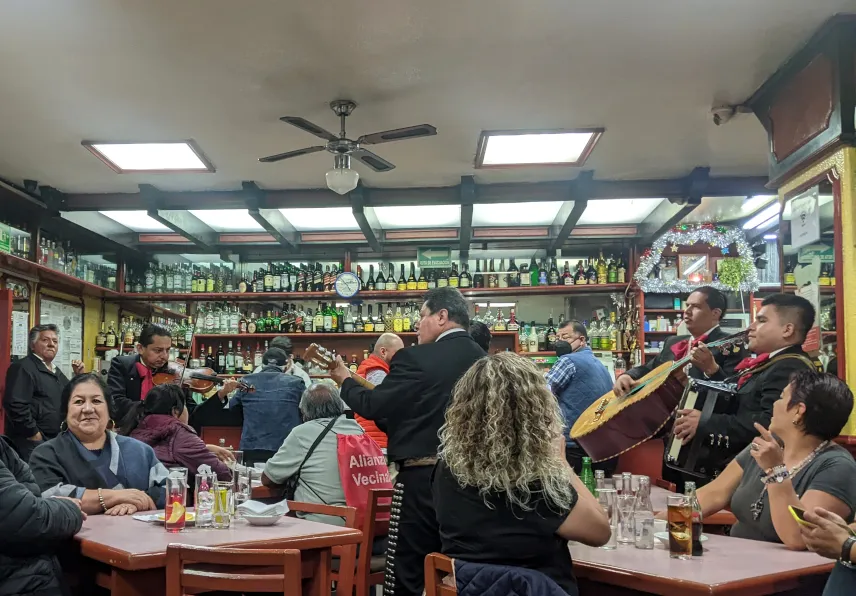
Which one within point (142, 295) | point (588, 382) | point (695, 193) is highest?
point (695, 193)

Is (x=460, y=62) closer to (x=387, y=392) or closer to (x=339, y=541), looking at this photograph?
(x=387, y=392)

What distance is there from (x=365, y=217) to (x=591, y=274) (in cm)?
287

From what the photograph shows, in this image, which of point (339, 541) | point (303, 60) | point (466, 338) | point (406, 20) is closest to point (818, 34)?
point (406, 20)

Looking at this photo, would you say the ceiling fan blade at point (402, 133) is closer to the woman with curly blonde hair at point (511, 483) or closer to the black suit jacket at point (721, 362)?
the black suit jacket at point (721, 362)

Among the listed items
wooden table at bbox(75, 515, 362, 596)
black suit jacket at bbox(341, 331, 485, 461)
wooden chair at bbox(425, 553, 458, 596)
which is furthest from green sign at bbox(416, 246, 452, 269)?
wooden chair at bbox(425, 553, 458, 596)

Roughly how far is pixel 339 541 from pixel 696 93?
3.69m

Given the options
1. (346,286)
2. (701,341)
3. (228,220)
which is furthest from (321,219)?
(701,341)

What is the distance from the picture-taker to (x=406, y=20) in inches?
151

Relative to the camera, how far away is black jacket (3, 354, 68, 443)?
5.48 meters

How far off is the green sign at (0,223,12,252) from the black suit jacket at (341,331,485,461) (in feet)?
15.9

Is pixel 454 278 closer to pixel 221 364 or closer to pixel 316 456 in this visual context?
pixel 221 364

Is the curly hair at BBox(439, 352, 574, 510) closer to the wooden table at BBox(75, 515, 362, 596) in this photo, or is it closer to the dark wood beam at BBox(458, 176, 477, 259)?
the wooden table at BBox(75, 515, 362, 596)

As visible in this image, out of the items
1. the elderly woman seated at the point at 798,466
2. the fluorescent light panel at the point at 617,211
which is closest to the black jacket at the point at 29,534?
the elderly woman seated at the point at 798,466

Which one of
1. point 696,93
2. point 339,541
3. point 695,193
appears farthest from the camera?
point 695,193
